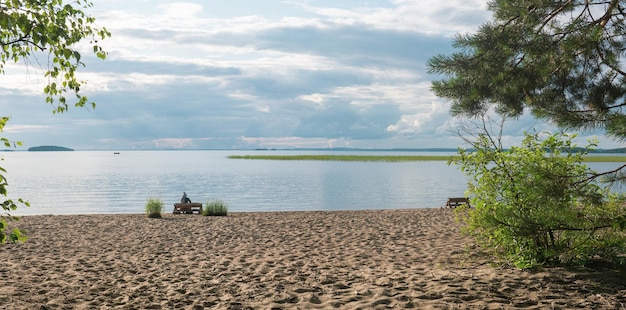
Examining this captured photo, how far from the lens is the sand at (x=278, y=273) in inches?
283

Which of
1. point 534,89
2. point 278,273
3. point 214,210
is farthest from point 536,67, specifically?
point 214,210

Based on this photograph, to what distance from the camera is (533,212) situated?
8.26 metres

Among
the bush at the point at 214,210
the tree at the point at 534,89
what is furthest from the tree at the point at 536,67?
the bush at the point at 214,210

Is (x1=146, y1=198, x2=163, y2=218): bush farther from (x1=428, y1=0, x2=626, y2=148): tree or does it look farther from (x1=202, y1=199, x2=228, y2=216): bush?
(x1=428, y1=0, x2=626, y2=148): tree

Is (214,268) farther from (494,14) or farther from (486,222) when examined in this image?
(494,14)

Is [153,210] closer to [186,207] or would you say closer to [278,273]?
[186,207]

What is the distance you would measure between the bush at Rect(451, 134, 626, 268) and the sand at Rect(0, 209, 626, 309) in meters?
0.42

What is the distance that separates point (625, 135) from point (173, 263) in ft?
27.0

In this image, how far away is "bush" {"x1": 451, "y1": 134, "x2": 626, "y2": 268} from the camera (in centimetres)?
756

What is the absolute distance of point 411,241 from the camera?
13234mm

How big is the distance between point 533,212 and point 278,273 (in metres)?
4.39

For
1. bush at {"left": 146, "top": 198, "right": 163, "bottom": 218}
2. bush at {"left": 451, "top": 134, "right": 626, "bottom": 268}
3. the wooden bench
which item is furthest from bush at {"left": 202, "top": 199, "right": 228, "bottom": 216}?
bush at {"left": 451, "top": 134, "right": 626, "bottom": 268}

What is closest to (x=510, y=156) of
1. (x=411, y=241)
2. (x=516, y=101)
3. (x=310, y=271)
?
(x=516, y=101)

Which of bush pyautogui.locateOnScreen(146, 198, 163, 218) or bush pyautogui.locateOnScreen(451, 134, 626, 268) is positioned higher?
bush pyautogui.locateOnScreen(451, 134, 626, 268)
